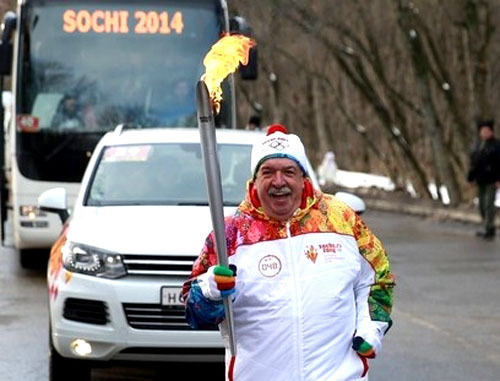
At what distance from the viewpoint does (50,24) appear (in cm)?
1516

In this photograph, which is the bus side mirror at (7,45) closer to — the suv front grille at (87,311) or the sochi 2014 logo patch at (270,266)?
the suv front grille at (87,311)

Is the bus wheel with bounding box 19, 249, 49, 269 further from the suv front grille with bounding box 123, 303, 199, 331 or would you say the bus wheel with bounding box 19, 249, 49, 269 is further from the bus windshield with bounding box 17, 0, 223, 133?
the suv front grille with bounding box 123, 303, 199, 331

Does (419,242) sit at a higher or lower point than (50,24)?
lower

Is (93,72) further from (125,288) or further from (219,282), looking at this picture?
(219,282)

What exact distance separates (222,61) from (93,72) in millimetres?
10796

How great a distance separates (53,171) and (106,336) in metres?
7.29

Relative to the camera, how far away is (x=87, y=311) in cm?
783

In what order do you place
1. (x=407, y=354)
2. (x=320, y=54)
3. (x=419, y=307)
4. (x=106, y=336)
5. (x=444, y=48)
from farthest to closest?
1. (x=320, y=54)
2. (x=444, y=48)
3. (x=419, y=307)
4. (x=407, y=354)
5. (x=106, y=336)

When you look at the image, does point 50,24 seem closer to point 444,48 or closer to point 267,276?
point 267,276

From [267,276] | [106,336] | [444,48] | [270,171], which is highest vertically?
[270,171]

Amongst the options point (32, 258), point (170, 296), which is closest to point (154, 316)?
point (170, 296)

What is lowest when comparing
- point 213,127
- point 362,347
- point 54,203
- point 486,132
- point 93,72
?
point 486,132

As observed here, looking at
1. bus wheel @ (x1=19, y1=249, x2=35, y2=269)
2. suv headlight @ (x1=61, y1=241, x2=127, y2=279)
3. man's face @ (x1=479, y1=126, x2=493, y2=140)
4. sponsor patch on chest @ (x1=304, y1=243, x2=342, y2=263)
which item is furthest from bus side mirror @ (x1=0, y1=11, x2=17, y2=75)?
sponsor patch on chest @ (x1=304, y1=243, x2=342, y2=263)

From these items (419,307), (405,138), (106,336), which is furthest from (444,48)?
(106,336)
